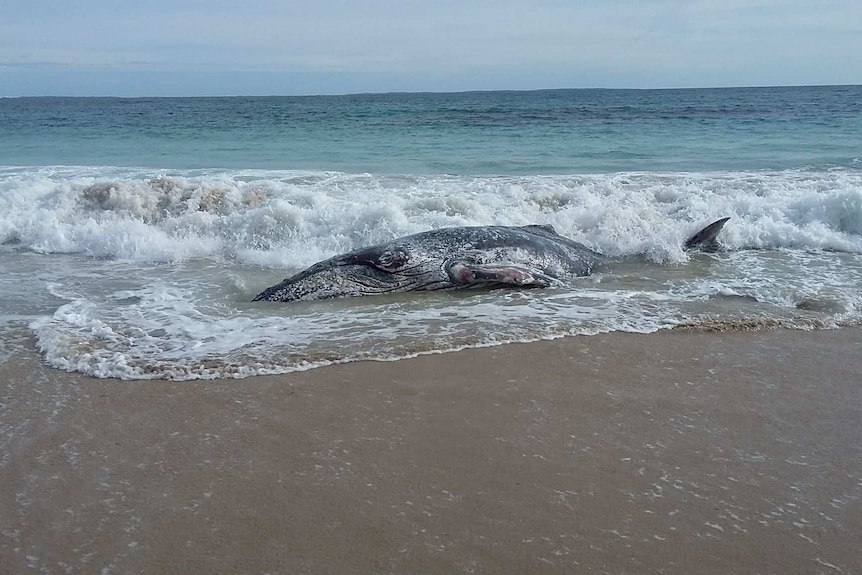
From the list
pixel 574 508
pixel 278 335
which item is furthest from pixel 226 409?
pixel 574 508

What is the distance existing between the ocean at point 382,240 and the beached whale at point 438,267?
23cm

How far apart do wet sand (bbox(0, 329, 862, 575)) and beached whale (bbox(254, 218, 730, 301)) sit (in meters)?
2.07

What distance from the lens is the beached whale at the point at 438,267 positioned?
7.84 m

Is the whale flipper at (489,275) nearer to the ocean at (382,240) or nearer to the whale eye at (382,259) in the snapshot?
the ocean at (382,240)

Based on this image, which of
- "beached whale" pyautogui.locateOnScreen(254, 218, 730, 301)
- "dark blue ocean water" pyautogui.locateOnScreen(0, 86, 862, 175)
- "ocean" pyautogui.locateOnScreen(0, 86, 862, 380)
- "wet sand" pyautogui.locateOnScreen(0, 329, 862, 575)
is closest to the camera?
"wet sand" pyautogui.locateOnScreen(0, 329, 862, 575)

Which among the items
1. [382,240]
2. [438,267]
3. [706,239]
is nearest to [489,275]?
[438,267]

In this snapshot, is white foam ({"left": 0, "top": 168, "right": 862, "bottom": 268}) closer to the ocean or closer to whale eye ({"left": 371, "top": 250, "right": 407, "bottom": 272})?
the ocean

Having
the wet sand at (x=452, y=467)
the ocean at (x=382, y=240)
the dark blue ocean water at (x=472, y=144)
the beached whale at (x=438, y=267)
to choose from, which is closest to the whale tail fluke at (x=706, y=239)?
the ocean at (x=382, y=240)

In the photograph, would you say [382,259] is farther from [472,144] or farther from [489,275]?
[472,144]

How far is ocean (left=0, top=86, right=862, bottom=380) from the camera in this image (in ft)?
21.3

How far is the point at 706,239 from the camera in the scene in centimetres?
994

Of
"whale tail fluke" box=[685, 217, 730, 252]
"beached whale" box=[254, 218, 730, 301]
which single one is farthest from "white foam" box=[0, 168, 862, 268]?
"beached whale" box=[254, 218, 730, 301]

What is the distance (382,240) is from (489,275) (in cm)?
331

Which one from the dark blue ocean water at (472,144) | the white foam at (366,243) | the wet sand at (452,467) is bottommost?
the wet sand at (452,467)
